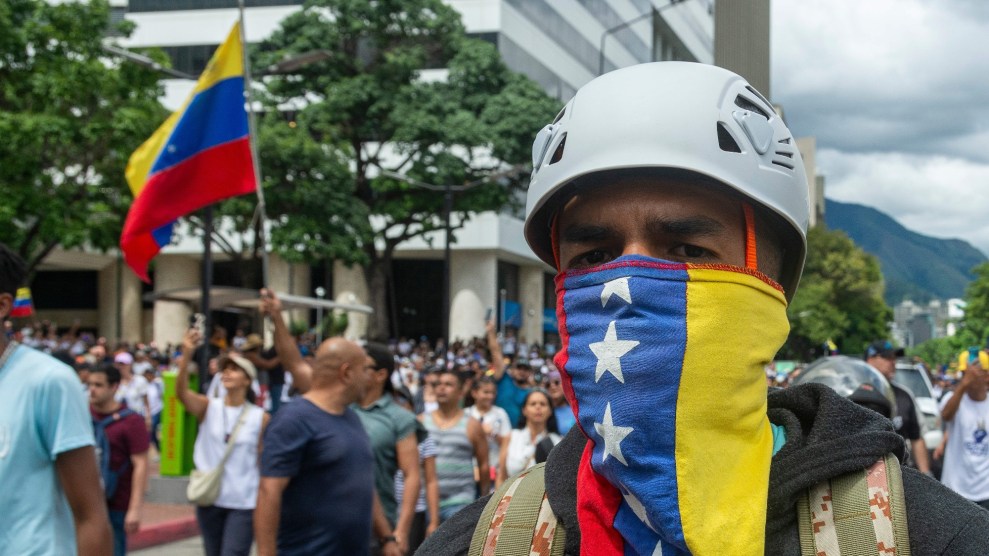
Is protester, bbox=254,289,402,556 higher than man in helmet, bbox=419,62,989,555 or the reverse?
the reverse

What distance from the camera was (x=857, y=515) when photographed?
1475 millimetres

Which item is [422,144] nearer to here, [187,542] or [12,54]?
[12,54]

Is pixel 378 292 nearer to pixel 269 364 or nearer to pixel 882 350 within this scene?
pixel 269 364

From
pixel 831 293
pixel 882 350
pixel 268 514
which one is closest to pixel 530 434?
pixel 882 350

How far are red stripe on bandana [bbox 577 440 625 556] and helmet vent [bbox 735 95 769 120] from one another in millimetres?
574

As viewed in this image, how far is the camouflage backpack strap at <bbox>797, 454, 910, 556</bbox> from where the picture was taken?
1.44 meters

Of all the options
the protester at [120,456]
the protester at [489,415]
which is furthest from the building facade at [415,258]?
A: the protester at [120,456]

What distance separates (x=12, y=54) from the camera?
2497 centimetres

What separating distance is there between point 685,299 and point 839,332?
7560 cm

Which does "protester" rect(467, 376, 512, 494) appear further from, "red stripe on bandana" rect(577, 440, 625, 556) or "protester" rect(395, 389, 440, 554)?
"red stripe on bandana" rect(577, 440, 625, 556)

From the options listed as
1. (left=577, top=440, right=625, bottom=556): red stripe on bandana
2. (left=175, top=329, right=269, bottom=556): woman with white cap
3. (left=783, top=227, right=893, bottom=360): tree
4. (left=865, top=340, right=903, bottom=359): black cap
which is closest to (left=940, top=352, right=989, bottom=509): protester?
(left=865, top=340, right=903, bottom=359): black cap

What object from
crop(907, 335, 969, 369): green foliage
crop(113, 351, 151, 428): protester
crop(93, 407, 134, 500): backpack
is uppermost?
crop(93, 407, 134, 500): backpack

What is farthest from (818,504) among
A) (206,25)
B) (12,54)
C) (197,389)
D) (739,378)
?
(206,25)

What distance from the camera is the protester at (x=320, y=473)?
5.54 meters
